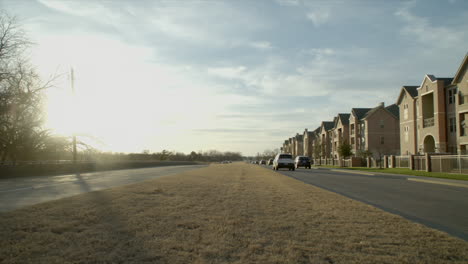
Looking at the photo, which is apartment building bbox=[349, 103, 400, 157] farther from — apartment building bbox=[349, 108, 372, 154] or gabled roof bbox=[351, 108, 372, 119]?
gabled roof bbox=[351, 108, 372, 119]

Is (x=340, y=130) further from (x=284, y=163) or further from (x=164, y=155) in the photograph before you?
(x=164, y=155)

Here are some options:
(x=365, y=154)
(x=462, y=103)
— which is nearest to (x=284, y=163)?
(x=462, y=103)

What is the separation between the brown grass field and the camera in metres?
5.10

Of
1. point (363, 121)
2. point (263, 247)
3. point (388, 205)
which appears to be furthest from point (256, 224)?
point (363, 121)

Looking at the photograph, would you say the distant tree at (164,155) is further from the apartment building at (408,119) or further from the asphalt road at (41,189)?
the asphalt road at (41,189)

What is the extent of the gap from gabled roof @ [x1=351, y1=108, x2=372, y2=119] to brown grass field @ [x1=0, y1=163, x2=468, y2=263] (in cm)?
6497

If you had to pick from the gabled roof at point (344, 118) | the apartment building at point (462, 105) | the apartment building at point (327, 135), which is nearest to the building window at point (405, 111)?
the apartment building at point (462, 105)

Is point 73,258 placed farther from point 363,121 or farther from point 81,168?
point 363,121

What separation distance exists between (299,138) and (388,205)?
136 meters

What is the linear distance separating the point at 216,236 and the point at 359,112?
70654 millimetres

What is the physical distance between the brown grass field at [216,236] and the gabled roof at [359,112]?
6497cm

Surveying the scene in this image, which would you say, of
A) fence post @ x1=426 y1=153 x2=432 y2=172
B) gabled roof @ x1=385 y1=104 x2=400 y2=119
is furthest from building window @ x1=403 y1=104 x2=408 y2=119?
gabled roof @ x1=385 y1=104 x2=400 y2=119

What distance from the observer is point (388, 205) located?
433 inches

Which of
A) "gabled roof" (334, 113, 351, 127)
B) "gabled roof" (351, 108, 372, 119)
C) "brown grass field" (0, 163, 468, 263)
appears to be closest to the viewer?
"brown grass field" (0, 163, 468, 263)
